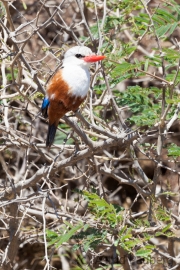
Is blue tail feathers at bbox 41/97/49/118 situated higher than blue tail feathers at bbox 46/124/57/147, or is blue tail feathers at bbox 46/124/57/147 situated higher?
blue tail feathers at bbox 41/97/49/118

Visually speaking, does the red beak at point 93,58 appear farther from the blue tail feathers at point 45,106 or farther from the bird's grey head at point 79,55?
the blue tail feathers at point 45,106

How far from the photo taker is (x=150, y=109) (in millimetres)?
3117

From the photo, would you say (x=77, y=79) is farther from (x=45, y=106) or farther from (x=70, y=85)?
(x=45, y=106)

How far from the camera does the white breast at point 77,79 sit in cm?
292

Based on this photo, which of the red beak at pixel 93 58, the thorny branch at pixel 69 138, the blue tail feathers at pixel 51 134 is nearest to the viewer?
the thorny branch at pixel 69 138

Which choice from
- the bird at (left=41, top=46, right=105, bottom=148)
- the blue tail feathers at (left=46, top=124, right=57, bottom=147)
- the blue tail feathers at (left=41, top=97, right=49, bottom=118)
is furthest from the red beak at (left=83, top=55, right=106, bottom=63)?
the blue tail feathers at (left=46, top=124, right=57, bottom=147)

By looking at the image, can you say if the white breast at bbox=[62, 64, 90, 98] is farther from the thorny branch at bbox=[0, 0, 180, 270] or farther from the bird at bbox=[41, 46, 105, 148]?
the thorny branch at bbox=[0, 0, 180, 270]

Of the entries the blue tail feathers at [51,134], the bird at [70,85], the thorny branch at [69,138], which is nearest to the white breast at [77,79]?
the bird at [70,85]

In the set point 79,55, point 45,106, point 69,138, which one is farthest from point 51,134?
point 79,55

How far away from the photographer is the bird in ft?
9.59

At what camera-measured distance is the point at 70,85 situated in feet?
9.68

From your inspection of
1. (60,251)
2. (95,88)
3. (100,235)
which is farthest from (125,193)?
(100,235)

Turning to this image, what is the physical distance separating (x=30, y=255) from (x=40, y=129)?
3.82 ft

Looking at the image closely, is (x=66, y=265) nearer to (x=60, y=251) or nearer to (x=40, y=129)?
(x=60, y=251)
